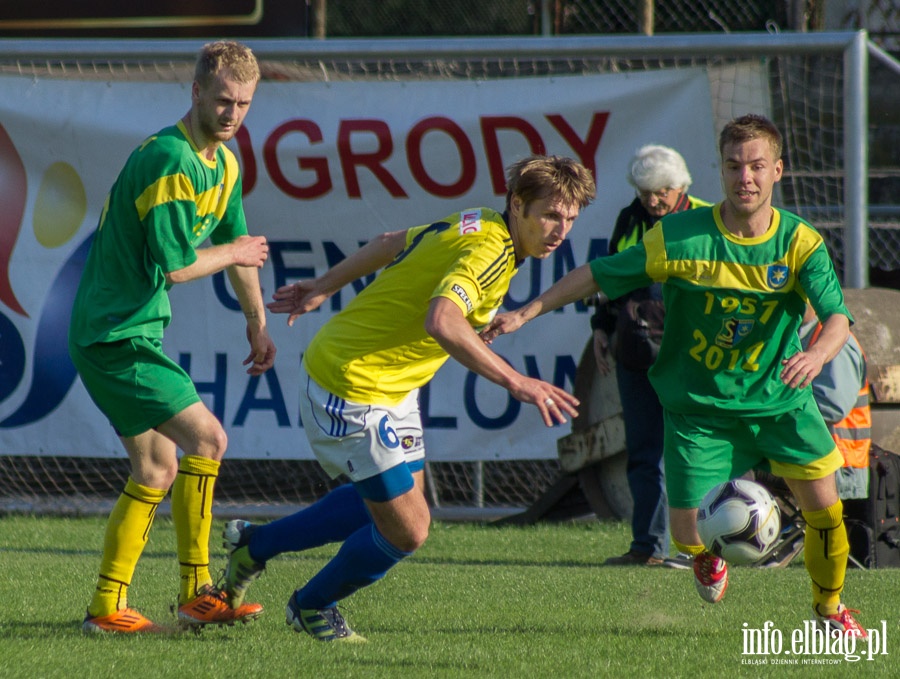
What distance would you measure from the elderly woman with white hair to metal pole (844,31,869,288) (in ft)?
5.41

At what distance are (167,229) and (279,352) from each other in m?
3.83

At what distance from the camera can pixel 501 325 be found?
418 centimetres

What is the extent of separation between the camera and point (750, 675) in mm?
3898

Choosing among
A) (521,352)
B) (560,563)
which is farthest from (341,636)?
(521,352)

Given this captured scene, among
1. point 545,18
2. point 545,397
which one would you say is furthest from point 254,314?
point 545,18

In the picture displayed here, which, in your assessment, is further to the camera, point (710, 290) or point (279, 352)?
point (279, 352)

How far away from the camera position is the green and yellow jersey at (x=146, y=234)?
4.48 m

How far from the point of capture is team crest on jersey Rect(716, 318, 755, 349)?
4.59 metres

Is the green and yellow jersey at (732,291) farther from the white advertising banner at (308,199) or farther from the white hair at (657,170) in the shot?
the white advertising banner at (308,199)

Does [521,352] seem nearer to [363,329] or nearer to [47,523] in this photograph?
[47,523]

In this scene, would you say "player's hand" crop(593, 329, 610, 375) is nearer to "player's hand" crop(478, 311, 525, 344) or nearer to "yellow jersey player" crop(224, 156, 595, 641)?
"yellow jersey player" crop(224, 156, 595, 641)

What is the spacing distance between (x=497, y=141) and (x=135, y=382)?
4079mm

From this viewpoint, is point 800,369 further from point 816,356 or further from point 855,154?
point 855,154

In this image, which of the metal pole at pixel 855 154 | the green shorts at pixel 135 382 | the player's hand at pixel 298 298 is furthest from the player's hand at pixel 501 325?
the metal pole at pixel 855 154
